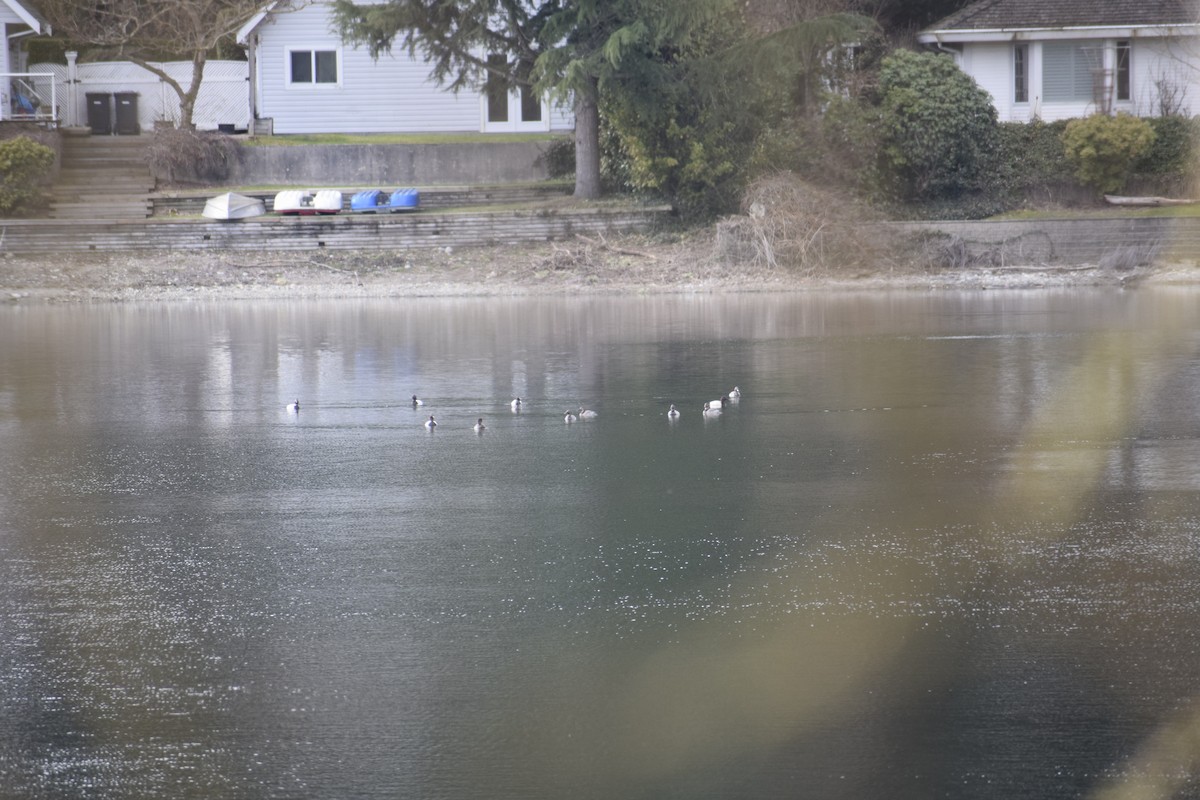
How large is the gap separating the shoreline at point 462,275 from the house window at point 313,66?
12.6 metres

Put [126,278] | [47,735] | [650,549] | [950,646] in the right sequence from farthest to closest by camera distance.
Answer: [126,278]
[650,549]
[950,646]
[47,735]

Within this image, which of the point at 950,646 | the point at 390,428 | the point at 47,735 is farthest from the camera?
the point at 390,428

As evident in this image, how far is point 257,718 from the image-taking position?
290 inches

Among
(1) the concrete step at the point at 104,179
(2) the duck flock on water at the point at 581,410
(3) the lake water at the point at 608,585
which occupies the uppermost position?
(1) the concrete step at the point at 104,179

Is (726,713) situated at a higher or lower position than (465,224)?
lower

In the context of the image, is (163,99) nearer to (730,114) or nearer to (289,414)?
(730,114)

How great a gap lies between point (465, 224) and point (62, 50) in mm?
21103

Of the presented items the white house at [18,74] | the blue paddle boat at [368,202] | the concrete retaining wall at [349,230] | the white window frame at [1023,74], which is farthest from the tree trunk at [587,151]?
the white house at [18,74]

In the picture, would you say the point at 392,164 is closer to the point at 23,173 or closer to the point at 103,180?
the point at 103,180

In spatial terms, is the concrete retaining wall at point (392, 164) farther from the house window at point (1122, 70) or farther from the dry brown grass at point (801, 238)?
the house window at point (1122, 70)

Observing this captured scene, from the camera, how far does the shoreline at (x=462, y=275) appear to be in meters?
33.4

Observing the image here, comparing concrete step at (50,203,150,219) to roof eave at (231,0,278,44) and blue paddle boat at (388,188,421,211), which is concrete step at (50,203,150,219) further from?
roof eave at (231,0,278,44)

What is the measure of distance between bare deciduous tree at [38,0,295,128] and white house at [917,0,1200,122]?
2142cm

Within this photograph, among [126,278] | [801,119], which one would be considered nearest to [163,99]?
[126,278]
